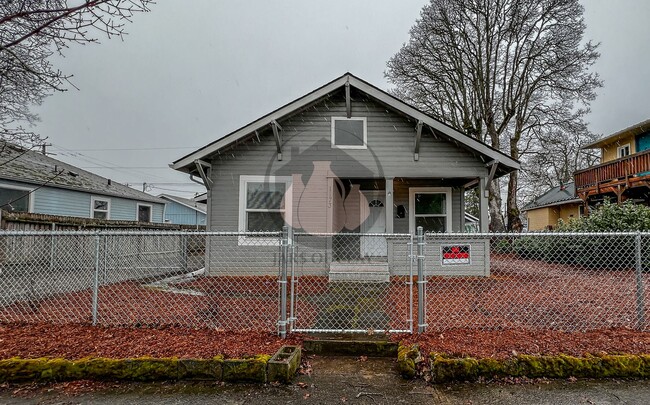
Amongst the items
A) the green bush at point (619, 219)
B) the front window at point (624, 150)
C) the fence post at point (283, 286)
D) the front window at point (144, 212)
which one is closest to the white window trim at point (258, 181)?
the fence post at point (283, 286)

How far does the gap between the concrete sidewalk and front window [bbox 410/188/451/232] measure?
677 centimetres

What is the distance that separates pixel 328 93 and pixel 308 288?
4.77m

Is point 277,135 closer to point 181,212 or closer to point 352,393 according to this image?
point 352,393

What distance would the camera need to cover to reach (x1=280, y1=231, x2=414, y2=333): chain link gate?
4.68 metres

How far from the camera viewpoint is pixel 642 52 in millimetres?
21062

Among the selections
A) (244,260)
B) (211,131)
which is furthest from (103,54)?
(211,131)

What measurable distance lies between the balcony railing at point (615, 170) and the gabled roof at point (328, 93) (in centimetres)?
1011

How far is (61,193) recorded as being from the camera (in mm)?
13562

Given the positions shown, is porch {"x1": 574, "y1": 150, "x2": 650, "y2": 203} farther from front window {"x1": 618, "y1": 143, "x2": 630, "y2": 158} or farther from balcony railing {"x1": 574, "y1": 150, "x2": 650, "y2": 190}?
front window {"x1": 618, "y1": 143, "x2": 630, "y2": 158}

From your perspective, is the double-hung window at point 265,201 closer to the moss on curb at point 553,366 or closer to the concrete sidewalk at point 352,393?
the concrete sidewalk at point 352,393

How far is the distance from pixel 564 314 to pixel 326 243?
5.11m

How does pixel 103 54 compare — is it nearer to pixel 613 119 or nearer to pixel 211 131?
pixel 613 119

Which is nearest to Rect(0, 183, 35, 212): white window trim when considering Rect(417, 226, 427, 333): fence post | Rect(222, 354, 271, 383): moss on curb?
Rect(222, 354, 271, 383): moss on curb

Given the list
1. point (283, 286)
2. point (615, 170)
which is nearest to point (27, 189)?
point (283, 286)
